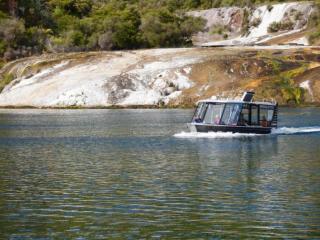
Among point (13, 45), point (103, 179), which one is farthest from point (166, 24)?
point (103, 179)

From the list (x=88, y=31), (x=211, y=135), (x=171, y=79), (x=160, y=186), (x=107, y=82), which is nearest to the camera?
(x=160, y=186)

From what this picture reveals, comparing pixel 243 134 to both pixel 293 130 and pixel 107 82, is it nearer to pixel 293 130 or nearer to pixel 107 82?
pixel 293 130

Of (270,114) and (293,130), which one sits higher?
(270,114)

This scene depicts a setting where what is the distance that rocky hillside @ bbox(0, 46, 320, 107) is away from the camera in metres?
124

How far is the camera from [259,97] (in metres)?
118

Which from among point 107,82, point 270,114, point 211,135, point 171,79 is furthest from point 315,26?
point 211,135

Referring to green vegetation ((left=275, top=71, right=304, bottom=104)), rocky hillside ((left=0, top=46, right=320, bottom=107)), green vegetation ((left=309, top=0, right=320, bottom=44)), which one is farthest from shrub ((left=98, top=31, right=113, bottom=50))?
green vegetation ((left=275, top=71, right=304, bottom=104))

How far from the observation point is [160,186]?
38250 millimetres

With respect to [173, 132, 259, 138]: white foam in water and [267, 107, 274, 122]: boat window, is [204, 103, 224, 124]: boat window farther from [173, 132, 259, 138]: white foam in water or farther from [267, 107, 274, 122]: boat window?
[267, 107, 274, 122]: boat window

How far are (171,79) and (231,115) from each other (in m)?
56.8

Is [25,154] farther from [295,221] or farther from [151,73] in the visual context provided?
[151,73]

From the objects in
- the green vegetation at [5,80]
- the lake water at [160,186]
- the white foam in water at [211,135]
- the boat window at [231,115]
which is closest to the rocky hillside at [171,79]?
the green vegetation at [5,80]

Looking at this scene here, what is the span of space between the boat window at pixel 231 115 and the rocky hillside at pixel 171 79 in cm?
4668

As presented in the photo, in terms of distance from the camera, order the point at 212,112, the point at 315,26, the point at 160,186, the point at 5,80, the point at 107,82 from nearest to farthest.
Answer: the point at 160,186, the point at 212,112, the point at 107,82, the point at 5,80, the point at 315,26
